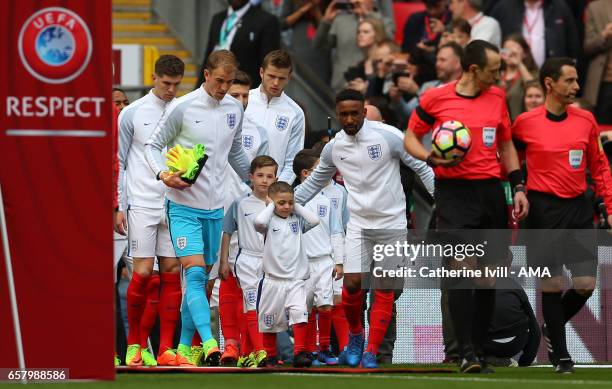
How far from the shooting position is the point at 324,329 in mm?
14547

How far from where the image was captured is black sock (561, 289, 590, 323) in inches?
513

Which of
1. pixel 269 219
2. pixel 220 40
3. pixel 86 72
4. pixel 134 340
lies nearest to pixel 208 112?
pixel 269 219

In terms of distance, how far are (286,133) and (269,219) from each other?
60.5 inches

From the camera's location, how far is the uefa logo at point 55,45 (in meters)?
9.46

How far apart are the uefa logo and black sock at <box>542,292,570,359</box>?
4.71 meters

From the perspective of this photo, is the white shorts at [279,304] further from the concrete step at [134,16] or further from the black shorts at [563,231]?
the concrete step at [134,16]

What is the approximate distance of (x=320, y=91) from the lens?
768 inches

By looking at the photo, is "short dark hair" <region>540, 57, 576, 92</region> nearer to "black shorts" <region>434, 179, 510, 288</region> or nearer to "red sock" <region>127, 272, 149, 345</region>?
"black shorts" <region>434, 179, 510, 288</region>

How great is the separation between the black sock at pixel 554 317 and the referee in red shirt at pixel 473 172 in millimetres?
743

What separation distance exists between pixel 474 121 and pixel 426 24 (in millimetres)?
8070

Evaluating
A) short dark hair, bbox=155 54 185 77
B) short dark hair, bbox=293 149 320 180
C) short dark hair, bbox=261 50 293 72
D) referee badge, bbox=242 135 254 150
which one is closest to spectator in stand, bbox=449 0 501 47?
short dark hair, bbox=293 149 320 180

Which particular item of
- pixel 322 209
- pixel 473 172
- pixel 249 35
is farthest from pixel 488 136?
pixel 249 35

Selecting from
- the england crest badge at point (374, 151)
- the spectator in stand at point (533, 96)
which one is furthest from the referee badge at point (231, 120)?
the spectator in stand at point (533, 96)

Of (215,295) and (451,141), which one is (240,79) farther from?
(451,141)
